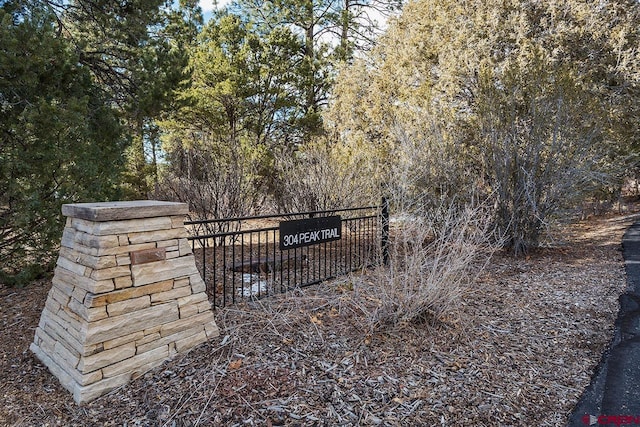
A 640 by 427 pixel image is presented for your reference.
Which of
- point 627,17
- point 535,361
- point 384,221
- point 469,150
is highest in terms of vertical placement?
point 627,17

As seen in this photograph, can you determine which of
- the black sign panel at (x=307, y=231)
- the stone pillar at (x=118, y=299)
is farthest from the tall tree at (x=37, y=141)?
the black sign panel at (x=307, y=231)

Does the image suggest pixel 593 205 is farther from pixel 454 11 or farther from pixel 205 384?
pixel 205 384

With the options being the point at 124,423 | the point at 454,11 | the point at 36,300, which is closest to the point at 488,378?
the point at 124,423

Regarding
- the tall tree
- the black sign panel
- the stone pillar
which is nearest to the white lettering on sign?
the black sign panel

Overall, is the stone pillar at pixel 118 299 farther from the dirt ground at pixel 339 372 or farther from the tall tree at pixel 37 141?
the tall tree at pixel 37 141

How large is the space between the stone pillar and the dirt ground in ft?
0.39

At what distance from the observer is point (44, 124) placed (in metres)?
3.46

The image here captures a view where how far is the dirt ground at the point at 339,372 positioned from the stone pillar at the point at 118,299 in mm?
118

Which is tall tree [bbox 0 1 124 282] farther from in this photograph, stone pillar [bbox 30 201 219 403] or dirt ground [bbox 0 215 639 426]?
stone pillar [bbox 30 201 219 403]

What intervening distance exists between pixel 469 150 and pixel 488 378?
4.68 metres

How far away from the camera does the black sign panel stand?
375 centimetres

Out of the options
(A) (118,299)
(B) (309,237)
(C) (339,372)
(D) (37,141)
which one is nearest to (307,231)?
(B) (309,237)

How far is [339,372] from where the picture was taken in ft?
8.05

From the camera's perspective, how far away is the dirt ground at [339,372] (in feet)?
6.89
